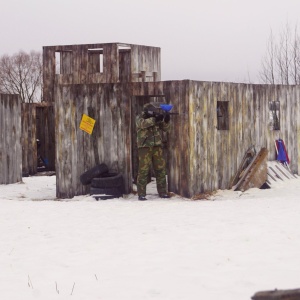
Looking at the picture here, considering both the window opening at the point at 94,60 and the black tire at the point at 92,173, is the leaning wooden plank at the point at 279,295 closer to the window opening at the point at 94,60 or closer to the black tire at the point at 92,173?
the black tire at the point at 92,173

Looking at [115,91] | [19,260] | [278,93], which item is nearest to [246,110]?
[278,93]

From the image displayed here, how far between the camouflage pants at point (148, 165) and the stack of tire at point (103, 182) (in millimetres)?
564

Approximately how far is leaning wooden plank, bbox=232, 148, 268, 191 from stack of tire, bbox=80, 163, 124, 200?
9.31 ft

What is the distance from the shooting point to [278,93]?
16.9 metres

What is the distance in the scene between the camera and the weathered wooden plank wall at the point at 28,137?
2106 cm

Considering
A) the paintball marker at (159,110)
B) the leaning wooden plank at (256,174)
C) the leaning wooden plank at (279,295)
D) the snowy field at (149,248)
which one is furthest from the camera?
the leaning wooden plank at (256,174)

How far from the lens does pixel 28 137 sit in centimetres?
2117

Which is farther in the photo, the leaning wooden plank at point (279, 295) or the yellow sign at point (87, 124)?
the yellow sign at point (87, 124)

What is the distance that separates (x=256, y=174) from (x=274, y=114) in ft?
8.05

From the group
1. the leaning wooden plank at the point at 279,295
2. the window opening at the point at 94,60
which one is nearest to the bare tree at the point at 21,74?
the window opening at the point at 94,60

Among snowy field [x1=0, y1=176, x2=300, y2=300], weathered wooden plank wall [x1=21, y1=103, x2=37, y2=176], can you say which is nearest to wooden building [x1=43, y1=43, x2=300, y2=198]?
snowy field [x1=0, y1=176, x2=300, y2=300]

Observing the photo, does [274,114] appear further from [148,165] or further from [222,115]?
[148,165]

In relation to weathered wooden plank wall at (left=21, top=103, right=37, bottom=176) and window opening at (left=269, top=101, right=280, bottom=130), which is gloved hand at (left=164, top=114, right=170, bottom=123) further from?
weathered wooden plank wall at (left=21, top=103, right=37, bottom=176)

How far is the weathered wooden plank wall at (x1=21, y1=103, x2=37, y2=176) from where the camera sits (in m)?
21.1
